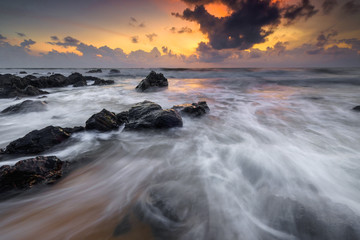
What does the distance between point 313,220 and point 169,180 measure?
203 centimetres

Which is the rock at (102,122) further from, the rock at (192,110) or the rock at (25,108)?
the rock at (25,108)

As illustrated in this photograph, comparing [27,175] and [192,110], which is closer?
[27,175]

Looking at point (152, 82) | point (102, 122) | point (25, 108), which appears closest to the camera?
point (102, 122)

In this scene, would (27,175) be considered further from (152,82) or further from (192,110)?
(152,82)

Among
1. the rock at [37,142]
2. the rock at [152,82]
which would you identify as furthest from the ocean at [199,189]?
the rock at [152,82]

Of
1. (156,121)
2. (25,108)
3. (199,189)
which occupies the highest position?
(156,121)

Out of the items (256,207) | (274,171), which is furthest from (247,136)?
(256,207)

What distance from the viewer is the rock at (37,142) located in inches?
132

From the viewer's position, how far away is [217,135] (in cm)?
482

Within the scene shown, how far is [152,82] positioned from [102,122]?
10538mm

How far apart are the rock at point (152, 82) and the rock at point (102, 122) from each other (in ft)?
29.4

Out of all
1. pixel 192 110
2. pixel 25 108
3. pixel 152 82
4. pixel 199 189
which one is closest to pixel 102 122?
pixel 192 110

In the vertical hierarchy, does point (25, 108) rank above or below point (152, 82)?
below

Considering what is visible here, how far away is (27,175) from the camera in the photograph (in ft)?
8.15
